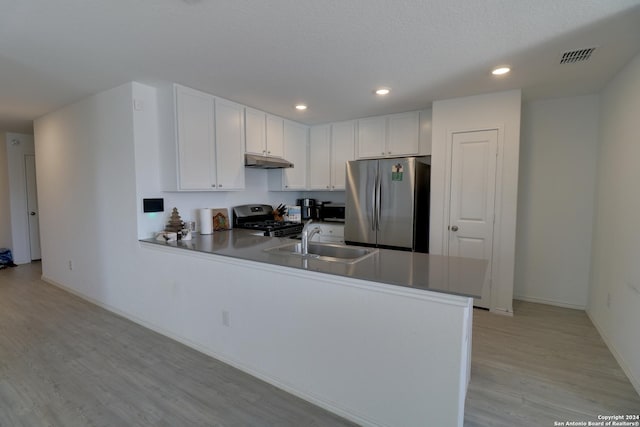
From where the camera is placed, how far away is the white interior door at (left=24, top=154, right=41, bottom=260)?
5598mm

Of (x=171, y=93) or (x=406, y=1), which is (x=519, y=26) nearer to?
(x=406, y=1)

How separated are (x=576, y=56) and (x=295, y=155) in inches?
126

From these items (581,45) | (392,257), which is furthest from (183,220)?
(581,45)

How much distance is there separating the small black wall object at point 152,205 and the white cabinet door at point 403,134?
281 cm

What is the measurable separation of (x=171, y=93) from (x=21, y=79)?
1326 millimetres

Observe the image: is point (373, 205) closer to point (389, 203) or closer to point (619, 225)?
point (389, 203)

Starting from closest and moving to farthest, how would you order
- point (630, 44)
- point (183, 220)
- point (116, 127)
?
point (630, 44), point (116, 127), point (183, 220)

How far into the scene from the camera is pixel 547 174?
11.9 feet

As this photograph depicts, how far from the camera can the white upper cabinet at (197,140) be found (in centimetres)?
297

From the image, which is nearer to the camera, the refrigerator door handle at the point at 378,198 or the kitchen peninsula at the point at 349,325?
the kitchen peninsula at the point at 349,325

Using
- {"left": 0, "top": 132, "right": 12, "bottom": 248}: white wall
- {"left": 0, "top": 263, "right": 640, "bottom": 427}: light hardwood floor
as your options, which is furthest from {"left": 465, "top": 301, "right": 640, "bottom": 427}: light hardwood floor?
{"left": 0, "top": 132, "right": 12, "bottom": 248}: white wall

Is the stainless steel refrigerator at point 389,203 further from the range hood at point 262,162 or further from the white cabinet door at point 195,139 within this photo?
the white cabinet door at point 195,139

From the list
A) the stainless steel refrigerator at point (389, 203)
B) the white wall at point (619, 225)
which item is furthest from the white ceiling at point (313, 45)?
the stainless steel refrigerator at point (389, 203)

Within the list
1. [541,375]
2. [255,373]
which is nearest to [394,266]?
[255,373]
